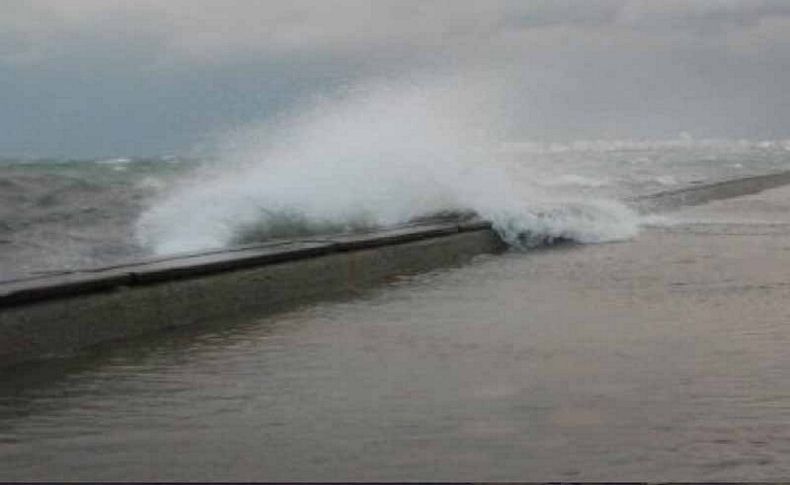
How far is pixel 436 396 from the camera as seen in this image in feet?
12.1

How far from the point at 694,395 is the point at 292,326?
2139mm

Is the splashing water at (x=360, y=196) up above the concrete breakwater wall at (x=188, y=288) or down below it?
above

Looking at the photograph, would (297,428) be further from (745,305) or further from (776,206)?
(776,206)

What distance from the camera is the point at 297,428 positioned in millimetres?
3277

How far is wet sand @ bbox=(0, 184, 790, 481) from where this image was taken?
2904 millimetres

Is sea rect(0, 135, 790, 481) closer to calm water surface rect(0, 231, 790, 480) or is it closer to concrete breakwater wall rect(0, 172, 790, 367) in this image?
calm water surface rect(0, 231, 790, 480)

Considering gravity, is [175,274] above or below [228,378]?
above

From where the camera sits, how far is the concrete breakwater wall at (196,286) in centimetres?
448

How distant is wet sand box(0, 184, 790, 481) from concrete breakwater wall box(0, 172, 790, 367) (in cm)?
22

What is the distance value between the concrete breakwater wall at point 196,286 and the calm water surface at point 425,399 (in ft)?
0.65

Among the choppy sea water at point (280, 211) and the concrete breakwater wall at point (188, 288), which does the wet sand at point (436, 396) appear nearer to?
the concrete breakwater wall at point (188, 288)

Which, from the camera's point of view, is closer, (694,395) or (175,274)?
(694,395)

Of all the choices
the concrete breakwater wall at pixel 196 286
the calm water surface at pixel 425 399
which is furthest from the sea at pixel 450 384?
the concrete breakwater wall at pixel 196 286

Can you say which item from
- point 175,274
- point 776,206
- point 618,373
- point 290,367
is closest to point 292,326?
point 175,274
